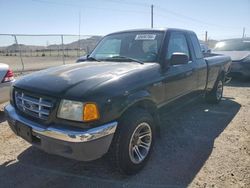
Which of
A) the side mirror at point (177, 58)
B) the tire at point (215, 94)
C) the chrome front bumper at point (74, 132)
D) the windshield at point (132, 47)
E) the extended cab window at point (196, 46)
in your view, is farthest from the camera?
the tire at point (215, 94)

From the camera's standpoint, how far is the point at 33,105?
2891 millimetres

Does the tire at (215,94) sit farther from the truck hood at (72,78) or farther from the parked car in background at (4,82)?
the parked car in background at (4,82)

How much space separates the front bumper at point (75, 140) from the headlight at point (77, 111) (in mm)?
121

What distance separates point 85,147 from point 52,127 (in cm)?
43

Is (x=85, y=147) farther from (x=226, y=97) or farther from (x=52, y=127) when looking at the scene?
(x=226, y=97)

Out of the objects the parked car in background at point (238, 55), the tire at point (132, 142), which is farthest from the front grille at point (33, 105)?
the parked car in background at point (238, 55)

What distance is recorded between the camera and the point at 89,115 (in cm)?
256

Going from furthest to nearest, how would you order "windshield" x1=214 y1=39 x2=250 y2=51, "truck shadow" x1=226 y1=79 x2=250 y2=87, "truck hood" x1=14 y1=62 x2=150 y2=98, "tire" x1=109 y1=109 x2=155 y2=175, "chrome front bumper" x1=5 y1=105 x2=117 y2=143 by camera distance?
1. "windshield" x1=214 y1=39 x2=250 y2=51
2. "truck shadow" x1=226 y1=79 x2=250 y2=87
3. "tire" x1=109 y1=109 x2=155 y2=175
4. "truck hood" x1=14 y1=62 x2=150 y2=98
5. "chrome front bumper" x1=5 y1=105 x2=117 y2=143

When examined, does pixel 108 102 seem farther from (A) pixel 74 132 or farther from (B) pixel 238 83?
(B) pixel 238 83

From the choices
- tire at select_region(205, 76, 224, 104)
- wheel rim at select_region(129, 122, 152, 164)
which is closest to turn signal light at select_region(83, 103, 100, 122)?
wheel rim at select_region(129, 122, 152, 164)

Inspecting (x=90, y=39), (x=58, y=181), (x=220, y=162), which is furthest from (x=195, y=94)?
(x=90, y=39)

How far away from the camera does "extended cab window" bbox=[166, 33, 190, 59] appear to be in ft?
12.9

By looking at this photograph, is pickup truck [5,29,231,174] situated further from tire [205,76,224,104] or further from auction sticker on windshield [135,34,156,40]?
tire [205,76,224,104]

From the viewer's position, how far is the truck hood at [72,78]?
2721 mm
